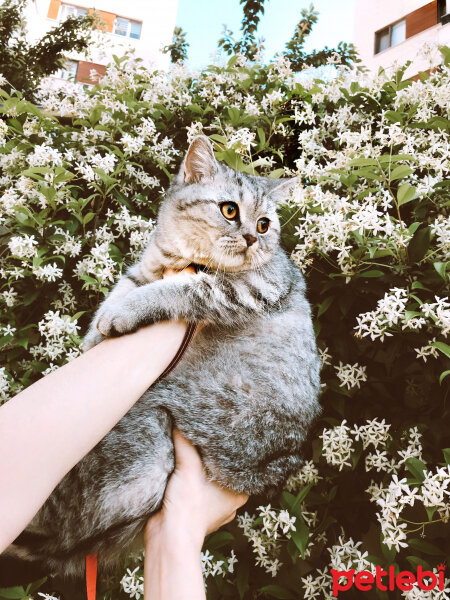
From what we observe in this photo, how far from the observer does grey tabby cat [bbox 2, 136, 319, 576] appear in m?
1.21

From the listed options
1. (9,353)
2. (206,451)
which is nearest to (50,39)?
(9,353)

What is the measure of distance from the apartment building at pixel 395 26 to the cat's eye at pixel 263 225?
10526mm

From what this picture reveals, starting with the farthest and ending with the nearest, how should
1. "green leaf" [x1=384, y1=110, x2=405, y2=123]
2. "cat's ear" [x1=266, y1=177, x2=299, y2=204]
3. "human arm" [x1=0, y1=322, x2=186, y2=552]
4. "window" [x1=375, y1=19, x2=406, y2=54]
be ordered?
1. "window" [x1=375, y1=19, x2=406, y2=54]
2. "green leaf" [x1=384, y1=110, x2=405, y2=123]
3. "cat's ear" [x1=266, y1=177, x2=299, y2=204]
4. "human arm" [x1=0, y1=322, x2=186, y2=552]

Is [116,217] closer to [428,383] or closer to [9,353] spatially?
[9,353]

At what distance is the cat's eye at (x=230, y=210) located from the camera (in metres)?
1.72

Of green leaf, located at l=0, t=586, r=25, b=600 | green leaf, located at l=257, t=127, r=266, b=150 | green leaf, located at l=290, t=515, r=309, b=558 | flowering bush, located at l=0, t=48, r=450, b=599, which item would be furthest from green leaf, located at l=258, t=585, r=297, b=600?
green leaf, located at l=257, t=127, r=266, b=150

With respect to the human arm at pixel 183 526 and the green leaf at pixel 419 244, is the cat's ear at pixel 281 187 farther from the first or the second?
the human arm at pixel 183 526

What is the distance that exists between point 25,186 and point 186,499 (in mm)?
1756

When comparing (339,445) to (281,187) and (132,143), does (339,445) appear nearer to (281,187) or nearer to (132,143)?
(281,187)

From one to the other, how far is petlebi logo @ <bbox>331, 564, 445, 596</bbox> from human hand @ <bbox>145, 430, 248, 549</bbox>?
527 millimetres

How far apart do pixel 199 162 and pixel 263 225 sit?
394 millimetres

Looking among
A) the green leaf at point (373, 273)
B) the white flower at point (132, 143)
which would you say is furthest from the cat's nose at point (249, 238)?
the white flower at point (132, 143)

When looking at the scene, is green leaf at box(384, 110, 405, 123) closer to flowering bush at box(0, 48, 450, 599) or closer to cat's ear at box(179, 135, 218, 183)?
flowering bush at box(0, 48, 450, 599)

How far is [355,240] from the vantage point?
163cm
